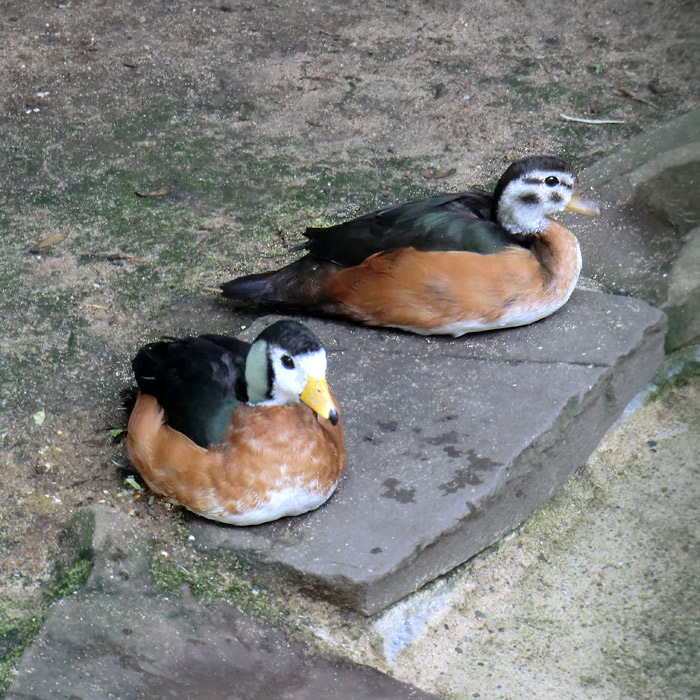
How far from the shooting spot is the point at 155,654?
10.5 feet

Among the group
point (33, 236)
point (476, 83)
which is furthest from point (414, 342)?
point (476, 83)

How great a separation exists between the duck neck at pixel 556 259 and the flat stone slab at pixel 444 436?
0.19 metres

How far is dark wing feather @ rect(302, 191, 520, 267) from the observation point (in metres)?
4.33

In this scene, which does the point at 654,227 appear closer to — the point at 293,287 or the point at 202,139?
the point at 293,287

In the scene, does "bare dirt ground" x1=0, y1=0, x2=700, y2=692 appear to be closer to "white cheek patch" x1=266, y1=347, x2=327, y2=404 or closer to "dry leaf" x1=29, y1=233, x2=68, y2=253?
"dry leaf" x1=29, y1=233, x2=68, y2=253

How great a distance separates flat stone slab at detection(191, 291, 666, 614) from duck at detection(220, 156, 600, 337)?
12cm

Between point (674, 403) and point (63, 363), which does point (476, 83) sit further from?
point (63, 363)

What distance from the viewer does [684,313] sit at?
15.7 ft

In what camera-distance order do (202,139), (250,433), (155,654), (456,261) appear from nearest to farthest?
(155,654), (250,433), (456,261), (202,139)

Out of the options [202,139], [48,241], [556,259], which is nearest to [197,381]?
[556,259]

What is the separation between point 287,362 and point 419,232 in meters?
1.19

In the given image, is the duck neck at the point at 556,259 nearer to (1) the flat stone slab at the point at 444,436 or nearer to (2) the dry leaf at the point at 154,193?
(1) the flat stone slab at the point at 444,436

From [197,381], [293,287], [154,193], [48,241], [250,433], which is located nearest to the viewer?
[250,433]

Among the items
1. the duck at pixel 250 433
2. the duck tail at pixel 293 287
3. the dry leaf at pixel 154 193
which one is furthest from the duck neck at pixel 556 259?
the dry leaf at pixel 154 193
